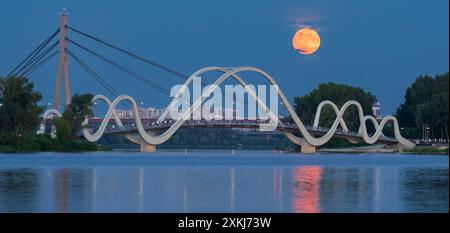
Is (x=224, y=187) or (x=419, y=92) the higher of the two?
(x=419, y=92)

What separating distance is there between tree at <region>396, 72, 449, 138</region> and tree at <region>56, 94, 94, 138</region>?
3381 centimetres

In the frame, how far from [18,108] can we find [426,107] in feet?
146

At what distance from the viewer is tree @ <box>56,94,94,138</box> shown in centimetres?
10012

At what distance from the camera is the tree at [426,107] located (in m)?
110

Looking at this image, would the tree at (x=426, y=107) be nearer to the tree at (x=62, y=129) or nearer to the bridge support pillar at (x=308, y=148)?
the bridge support pillar at (x=308, y=148)

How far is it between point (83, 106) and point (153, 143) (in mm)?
9386

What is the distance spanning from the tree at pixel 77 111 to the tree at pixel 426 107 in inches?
1331

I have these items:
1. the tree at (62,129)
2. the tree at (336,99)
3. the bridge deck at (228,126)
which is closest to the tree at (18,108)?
the tree at (62,129)

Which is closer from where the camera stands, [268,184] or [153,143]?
[268,184]

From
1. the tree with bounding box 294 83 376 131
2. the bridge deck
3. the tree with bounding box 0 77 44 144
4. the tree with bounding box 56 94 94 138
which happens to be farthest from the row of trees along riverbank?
the tree with bounding box 294 83 376 131

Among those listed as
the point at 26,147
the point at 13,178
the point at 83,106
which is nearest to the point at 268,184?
the point at 13,178

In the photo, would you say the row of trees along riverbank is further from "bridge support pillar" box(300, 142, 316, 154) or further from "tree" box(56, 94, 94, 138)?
"bridge support pillar" box(300, 142, 316, 154)
